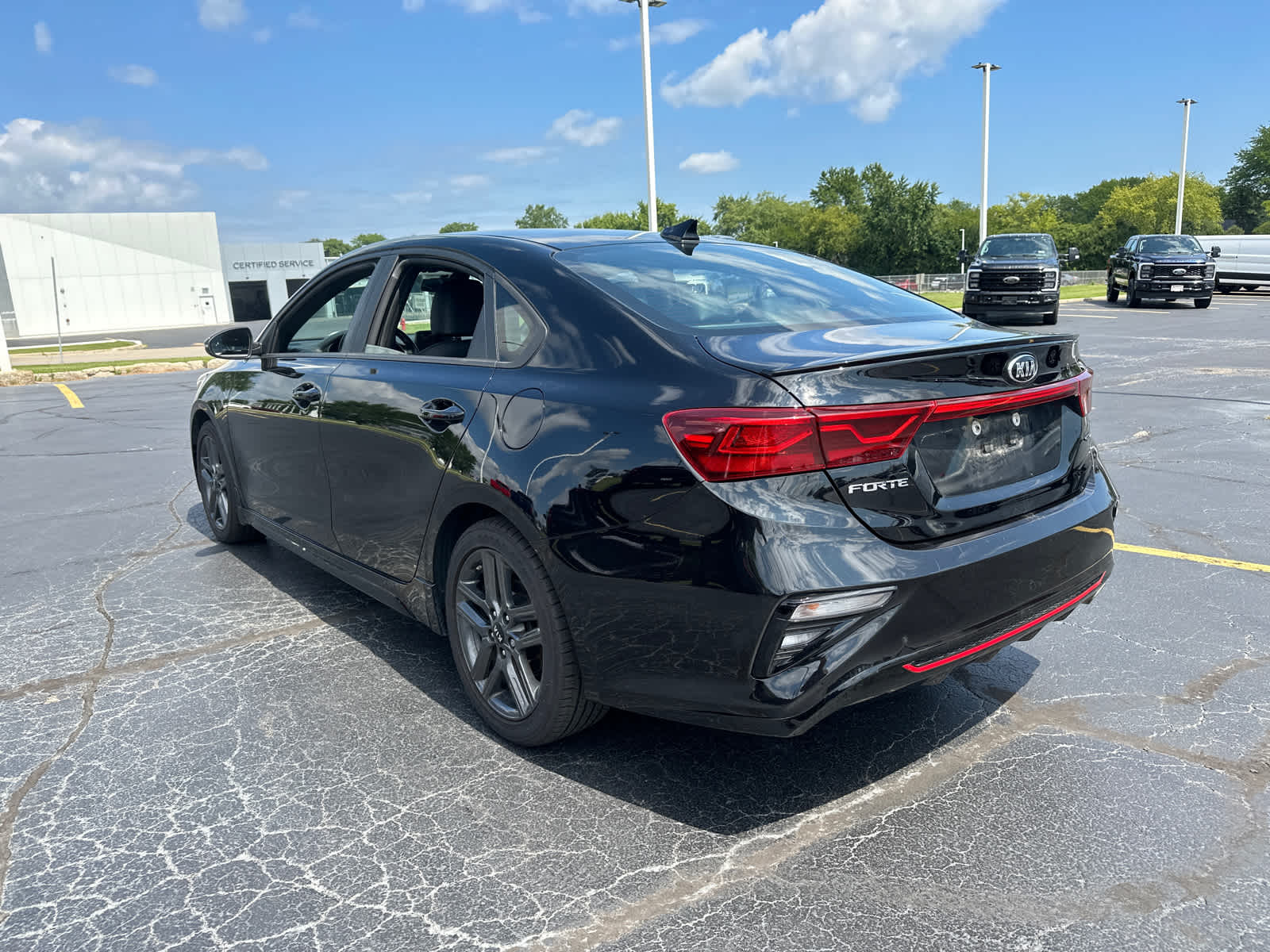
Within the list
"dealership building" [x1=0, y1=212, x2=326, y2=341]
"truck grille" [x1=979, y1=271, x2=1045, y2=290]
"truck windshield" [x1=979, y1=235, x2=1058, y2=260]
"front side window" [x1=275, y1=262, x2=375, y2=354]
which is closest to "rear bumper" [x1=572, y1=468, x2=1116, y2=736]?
"front side window" [x1=275, y1=262, x2=375, y2=354]

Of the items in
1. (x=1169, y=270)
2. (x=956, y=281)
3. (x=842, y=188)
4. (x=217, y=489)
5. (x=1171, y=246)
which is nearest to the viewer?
(x=217, y=489)

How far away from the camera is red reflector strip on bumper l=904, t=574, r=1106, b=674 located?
2.61 m

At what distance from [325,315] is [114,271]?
66.8m

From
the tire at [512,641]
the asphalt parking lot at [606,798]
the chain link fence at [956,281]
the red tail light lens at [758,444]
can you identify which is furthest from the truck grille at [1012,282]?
the chain link fence at [956,281]

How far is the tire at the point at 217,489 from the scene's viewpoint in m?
5.39

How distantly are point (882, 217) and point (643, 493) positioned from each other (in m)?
102

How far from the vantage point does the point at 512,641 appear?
311 centimetres

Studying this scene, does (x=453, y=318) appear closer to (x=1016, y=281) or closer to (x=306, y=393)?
(x=306, y=393)

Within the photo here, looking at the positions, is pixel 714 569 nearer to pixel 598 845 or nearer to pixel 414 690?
pixel 598 845

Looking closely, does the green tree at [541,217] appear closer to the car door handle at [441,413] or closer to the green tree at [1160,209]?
the green tree at [1160,209]

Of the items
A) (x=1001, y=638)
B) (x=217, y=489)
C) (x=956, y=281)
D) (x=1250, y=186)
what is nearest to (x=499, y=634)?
(x=1001, y=638)

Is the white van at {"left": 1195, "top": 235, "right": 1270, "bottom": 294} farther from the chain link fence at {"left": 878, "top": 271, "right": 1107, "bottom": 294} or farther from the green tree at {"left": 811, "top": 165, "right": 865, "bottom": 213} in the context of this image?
the green tree at {"left": 811, "top": 165, "right": 865, "bottom": 213}

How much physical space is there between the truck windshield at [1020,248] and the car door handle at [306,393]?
20.1 m

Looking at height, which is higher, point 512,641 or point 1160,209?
point 1160,209
